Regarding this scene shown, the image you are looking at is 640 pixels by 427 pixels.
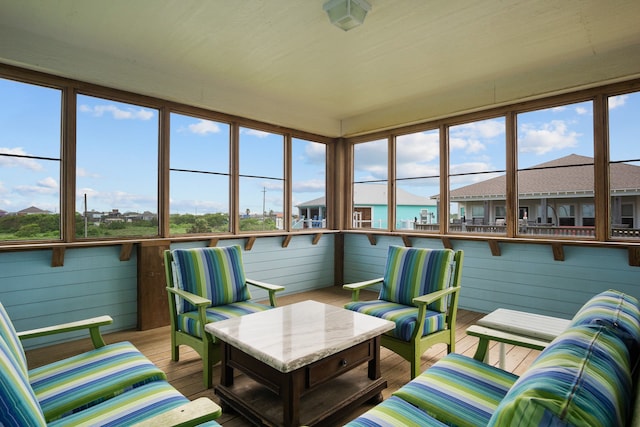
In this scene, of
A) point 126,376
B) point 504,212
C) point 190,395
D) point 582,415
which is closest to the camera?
point 582,415

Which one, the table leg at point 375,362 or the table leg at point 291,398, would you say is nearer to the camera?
the table leg at point 291,398

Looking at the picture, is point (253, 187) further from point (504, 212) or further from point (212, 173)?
point (504, 212)

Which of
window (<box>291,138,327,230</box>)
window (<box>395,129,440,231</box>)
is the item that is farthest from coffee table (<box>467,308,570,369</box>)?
window (<box>291,138,327,230</box>)

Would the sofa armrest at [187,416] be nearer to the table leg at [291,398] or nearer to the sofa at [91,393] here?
the sofa at [91,393]

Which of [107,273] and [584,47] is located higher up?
[584,47]

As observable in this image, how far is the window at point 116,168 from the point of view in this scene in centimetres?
343

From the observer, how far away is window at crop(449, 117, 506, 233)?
419 centimetres

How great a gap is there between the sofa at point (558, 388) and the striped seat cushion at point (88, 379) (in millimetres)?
1007

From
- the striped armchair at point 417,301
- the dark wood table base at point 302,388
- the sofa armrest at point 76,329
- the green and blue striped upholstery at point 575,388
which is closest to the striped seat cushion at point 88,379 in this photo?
the sofa armrest at point 76,329

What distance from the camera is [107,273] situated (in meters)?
3.49

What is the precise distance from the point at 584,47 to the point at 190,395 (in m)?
4.35

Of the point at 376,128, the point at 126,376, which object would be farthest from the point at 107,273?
the point at 376,128

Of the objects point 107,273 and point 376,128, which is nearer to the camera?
point 107,273

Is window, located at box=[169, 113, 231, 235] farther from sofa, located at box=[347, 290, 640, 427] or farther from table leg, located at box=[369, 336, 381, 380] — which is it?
sofa, located at box=[347, 290, 640, 427]
